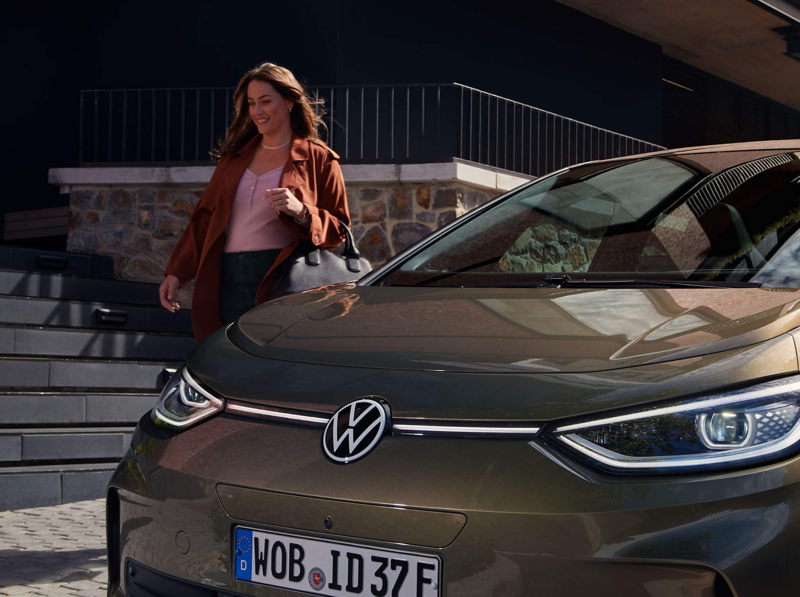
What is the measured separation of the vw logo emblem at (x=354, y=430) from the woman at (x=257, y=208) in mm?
1796

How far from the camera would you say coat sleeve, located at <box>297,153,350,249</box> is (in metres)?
3.52

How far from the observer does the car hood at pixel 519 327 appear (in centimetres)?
165

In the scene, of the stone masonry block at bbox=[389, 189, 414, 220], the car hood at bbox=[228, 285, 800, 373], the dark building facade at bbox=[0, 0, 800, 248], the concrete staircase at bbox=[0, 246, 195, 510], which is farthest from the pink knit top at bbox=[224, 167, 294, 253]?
the dark building facade at bbox=[0, 0, 800, 248]

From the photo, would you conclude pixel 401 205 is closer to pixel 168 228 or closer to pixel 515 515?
pixel 168 228

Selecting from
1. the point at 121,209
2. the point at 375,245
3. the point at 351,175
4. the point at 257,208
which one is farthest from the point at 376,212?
the point at 257,208

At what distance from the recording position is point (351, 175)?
31.2 ft

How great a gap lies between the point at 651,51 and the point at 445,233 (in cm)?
1279

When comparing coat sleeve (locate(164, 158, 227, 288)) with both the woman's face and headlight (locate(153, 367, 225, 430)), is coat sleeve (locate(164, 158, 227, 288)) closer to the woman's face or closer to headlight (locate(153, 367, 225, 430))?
the woman's face

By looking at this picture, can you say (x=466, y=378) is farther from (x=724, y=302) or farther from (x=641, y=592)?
(x=724, y=302)

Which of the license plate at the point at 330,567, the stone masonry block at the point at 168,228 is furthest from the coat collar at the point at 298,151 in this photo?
the stone masonry block at the point at 168,228

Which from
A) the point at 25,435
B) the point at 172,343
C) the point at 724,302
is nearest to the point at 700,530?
the point at 724,302

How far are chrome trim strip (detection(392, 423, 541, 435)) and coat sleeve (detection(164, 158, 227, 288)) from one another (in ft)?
7.42

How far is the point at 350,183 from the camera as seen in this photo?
9.57 m

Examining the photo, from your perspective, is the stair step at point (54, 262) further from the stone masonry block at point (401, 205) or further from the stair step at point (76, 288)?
the stone masonry block at point (401, 205)
